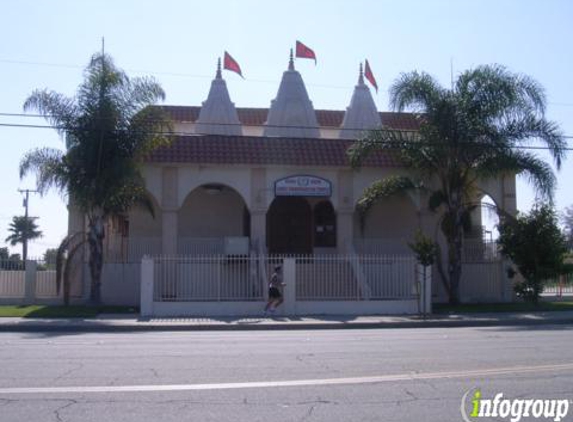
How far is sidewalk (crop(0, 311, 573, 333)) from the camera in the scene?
67.4 feet

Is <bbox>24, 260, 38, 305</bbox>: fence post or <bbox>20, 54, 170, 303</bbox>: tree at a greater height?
<bbox>20, 54, 170, 303</bbox>: tree

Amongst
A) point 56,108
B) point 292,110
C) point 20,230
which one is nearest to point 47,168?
point 56,108

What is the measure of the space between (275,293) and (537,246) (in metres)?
9.54

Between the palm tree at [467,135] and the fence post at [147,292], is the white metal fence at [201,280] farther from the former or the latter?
the palm tree at [467,135]

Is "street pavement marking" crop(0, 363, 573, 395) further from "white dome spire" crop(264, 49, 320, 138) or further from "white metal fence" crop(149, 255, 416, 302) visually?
"white dome spire" crop(264, 49, 320, 138)

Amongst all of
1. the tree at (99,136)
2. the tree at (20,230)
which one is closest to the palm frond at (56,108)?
the tree at (99,136)

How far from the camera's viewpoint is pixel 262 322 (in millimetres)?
22000

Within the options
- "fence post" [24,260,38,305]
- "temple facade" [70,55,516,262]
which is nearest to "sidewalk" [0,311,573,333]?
"temple facade" [70,55,516,262]

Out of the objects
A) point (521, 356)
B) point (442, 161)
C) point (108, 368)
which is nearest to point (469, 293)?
point (442, 161)

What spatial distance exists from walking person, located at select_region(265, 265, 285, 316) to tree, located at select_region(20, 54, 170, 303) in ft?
19.2

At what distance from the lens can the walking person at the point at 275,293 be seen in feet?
76.4

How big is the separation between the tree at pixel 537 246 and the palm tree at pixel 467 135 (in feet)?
3.10

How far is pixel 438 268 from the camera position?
2719 centimetres

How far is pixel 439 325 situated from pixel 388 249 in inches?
316
